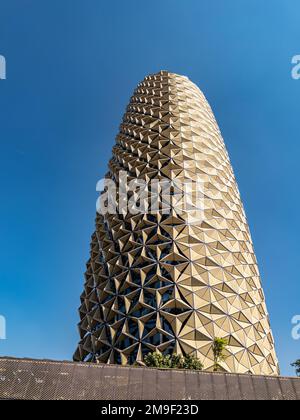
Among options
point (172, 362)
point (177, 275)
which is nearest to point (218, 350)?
point (172, 362)

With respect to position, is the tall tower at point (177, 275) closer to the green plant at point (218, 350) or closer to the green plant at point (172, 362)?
the green plant at point (218, 350)

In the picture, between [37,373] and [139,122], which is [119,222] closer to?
[139,122]

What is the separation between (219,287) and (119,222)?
11922 mm

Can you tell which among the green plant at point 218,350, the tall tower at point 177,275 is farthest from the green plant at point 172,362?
the tall tower at point 177,275

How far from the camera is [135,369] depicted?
44.7 ft

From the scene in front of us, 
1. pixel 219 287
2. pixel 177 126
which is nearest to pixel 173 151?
pixel 177 126

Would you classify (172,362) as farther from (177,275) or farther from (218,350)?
(177,275)

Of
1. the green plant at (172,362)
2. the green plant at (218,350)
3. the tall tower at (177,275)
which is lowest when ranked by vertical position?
the green plant at (172,362)

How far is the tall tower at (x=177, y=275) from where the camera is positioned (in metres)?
24.5

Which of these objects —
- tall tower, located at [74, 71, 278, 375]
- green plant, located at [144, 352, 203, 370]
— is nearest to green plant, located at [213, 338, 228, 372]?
tall tower, located at [74, 71, 278, 375]

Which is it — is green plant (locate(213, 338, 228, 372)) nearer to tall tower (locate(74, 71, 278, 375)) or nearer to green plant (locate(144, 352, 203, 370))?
tall tower (locate(74, 71, 278, 375))

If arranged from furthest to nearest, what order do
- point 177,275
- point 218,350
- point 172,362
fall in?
point 177,275, point 218,350, point 172,362

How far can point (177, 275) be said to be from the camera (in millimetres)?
26578

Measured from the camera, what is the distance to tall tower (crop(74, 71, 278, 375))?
24500 mm
